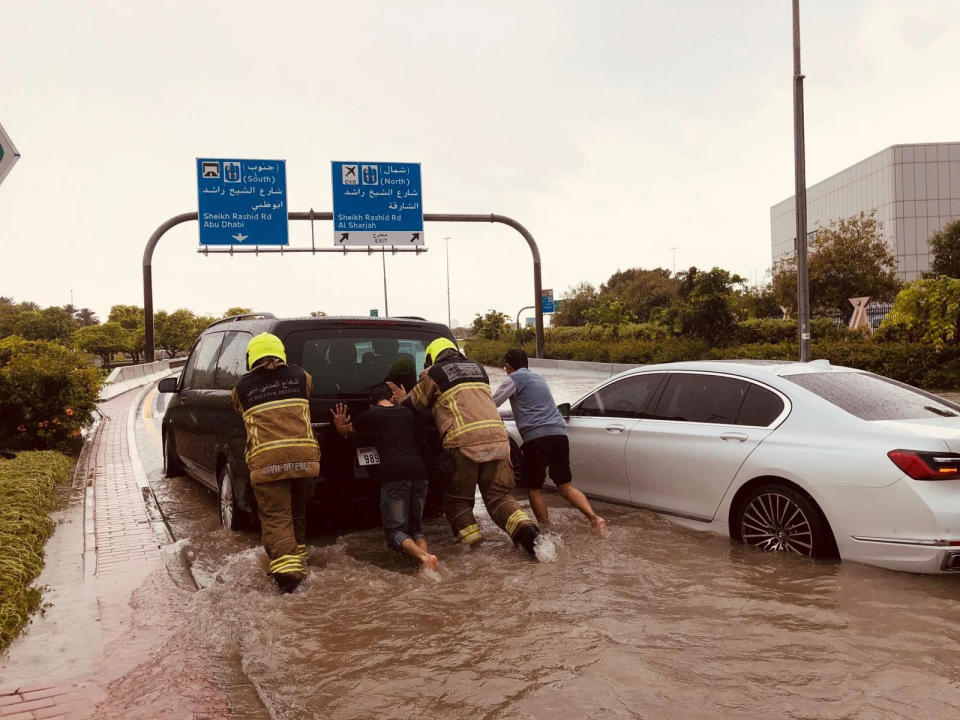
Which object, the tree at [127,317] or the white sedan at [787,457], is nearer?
the white sedan at [787,457]

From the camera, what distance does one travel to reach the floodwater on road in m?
3.68

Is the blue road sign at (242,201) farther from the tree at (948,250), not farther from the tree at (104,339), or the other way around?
the tree at (104,339)

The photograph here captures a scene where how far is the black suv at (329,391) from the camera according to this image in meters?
6.18

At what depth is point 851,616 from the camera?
457 cm

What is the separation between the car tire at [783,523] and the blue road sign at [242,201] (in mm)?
20309

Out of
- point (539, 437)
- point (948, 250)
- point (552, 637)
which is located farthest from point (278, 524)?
point (948, 250)

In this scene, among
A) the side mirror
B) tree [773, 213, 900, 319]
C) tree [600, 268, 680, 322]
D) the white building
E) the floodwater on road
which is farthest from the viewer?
tree [600, 268, 680, 322]

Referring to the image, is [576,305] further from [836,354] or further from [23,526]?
[23,526]

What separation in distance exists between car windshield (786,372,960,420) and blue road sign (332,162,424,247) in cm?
2006

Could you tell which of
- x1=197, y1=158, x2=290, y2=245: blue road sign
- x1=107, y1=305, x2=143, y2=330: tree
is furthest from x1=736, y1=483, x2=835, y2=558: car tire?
x1=107, y1=305, x2=143, y2=330: tree

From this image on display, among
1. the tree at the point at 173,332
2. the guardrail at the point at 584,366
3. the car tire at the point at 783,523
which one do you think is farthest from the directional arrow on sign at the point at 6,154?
the tree at the point at 173,332

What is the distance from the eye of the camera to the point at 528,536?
227 inches

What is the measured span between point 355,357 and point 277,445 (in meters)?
1.34

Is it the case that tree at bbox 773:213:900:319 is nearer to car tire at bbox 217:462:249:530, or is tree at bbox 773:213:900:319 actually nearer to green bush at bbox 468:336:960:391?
green bush at bbox 468:336:960:391
